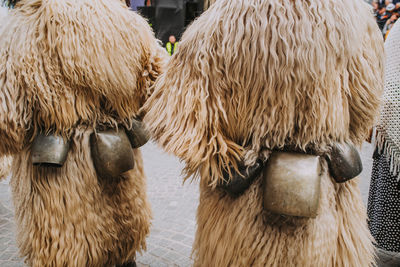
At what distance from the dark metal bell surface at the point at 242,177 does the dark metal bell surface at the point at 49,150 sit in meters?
0.69

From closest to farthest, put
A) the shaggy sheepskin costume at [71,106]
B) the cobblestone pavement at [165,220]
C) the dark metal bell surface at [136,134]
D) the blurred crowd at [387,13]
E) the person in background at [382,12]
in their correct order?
the shaggy sheepskin costume at [71,106], the dark metal bell surface at [136,134], the cobblestone pavement at [165,220], the blurred crowd at [387,13], the person in background at [382,12]

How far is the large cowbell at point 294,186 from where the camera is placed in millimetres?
913

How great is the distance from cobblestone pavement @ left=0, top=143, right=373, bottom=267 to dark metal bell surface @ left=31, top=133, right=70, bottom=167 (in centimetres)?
70

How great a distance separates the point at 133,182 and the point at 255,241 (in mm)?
787

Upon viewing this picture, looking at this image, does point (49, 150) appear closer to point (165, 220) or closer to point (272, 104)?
point (272, 104)

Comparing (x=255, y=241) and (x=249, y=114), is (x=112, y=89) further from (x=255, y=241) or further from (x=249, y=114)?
(x=255, y=241)

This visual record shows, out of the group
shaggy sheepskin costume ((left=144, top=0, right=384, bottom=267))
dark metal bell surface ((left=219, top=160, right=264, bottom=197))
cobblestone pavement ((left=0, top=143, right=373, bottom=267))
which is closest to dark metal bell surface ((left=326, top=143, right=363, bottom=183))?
shaggy sheepskin costume ((left=144, top=0, right=384, bottom=267))

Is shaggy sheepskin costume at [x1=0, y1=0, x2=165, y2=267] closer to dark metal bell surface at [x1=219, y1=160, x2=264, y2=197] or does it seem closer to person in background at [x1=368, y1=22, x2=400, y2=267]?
dark metal bell surface at [x1=219, y1=160, x2=264, y2=197]

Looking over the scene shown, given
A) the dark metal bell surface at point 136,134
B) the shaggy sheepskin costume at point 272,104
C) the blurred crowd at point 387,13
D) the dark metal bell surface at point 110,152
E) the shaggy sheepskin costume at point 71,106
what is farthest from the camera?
the blurred crowd at point 387,13

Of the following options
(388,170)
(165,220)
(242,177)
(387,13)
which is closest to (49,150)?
(242,177)

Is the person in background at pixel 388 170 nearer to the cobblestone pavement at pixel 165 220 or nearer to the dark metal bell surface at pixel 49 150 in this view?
the cobblestone pavement at pixel 165 220

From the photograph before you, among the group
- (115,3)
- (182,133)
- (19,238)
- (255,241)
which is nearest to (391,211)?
(255,241)

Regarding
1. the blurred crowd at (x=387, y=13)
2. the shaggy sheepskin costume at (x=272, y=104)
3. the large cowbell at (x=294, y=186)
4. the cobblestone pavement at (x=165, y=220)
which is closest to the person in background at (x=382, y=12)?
the blurred crowd at (x=387, y=13)

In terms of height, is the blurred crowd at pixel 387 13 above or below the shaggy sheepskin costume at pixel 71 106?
above
